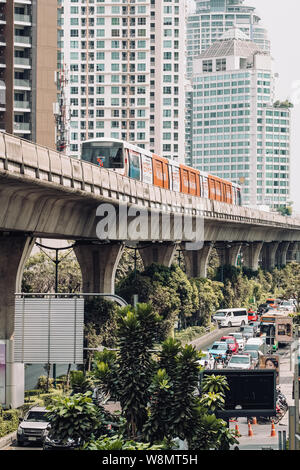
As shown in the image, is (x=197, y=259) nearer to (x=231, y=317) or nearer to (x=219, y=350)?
(x=231, y=317)

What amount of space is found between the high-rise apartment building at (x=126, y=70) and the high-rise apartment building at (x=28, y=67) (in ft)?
242

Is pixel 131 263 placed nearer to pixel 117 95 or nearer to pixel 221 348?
pixel 221 348

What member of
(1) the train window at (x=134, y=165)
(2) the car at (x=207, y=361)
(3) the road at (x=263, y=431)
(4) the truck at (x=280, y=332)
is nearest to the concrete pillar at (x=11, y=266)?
(3) the road at (x=263, y=431)

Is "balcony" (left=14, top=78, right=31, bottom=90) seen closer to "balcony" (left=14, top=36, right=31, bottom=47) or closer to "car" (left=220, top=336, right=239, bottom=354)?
"balcony" (left=14, top=36, right=31, bottom=47)

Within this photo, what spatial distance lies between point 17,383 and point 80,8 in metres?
148

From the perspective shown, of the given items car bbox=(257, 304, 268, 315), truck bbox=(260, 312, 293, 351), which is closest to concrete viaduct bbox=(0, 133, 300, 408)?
truck bbox=(260, 312, 293, 351)

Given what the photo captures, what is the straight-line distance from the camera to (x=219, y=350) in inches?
2282

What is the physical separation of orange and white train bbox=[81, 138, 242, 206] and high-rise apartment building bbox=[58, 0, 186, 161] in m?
96.6

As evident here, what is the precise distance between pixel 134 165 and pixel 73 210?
39.9ft

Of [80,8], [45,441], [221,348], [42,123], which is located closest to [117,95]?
[80,8]

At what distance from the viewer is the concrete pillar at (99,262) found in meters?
55.7

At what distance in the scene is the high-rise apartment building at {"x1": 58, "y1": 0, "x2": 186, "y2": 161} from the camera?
176 metres

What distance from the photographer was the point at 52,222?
42.3 m

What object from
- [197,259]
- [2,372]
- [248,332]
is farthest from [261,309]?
[2,372]
